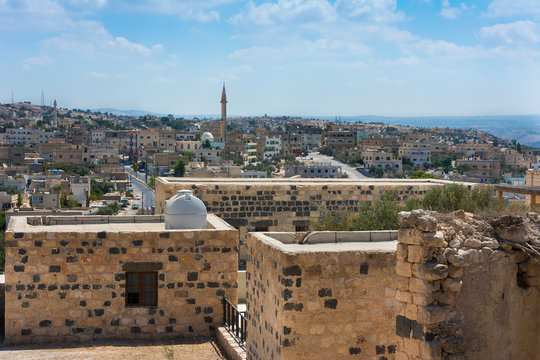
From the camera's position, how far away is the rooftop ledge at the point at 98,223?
1005 cm

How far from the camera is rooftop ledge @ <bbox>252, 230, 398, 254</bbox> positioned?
22.5 ft

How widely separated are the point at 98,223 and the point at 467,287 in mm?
7403

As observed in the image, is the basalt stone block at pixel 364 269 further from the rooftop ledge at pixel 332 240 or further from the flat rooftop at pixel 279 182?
the flat rooftop at pixel 279 182

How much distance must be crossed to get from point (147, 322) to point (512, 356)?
5.18 metres

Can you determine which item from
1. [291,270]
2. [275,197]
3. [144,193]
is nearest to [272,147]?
[144,193]

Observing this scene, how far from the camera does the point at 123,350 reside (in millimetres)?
8742

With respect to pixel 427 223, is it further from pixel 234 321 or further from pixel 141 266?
pixel 141 266

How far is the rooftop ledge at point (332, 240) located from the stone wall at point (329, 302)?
0.33 feet

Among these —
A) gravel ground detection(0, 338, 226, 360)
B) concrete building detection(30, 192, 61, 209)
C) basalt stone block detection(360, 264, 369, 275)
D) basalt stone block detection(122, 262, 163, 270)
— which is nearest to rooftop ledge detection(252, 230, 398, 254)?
basalt stone block detection(360, 264, 369, 275)

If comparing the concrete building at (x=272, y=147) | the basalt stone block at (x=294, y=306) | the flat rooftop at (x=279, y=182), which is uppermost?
the flat rooftop at (x=279, y=182)

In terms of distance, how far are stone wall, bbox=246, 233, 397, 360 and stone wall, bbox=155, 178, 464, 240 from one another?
6.04m

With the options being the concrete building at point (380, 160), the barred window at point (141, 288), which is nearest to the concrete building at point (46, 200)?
the concrete building at point (380, 160)

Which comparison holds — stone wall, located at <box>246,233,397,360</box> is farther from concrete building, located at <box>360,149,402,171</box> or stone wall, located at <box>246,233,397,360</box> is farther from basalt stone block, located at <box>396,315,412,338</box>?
concrete building, located at <box>360,149,402,171</box>

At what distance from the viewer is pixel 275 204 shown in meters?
13.0
